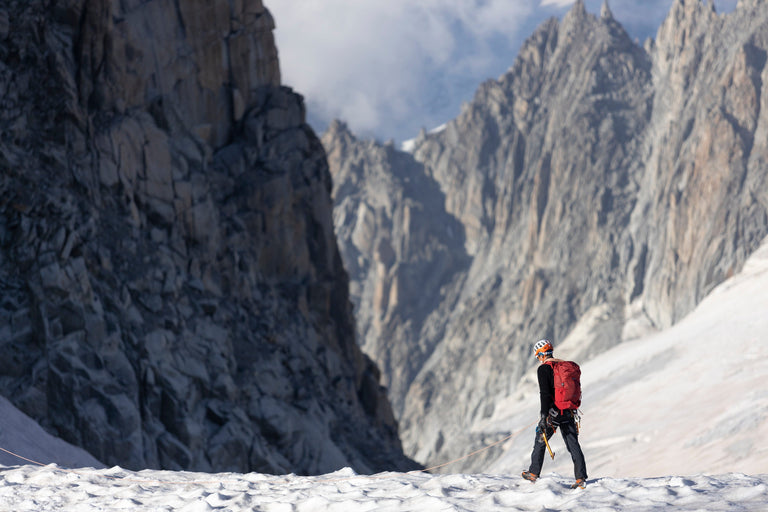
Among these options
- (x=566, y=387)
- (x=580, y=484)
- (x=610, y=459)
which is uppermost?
(x=610, y=459)

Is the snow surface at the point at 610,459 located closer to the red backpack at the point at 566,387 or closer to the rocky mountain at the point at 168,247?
the red backpack at the point at 566,387

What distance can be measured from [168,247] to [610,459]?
47453 mm

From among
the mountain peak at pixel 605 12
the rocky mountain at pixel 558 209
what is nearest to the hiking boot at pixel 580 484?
the rocky mountain at pixel 558 209

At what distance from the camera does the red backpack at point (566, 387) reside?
9688 millimetres

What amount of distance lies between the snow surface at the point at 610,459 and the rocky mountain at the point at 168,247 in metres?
4.74

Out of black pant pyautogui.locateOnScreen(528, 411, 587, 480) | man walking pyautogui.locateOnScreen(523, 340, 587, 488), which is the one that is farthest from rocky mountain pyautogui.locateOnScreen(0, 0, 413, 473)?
man walking pyautogui.locateOnScreen(523, 340, 587, 488)

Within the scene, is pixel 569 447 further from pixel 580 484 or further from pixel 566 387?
pixel 566 387

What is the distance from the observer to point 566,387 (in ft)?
31.8

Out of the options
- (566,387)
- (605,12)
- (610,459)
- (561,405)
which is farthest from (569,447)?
(605,12)

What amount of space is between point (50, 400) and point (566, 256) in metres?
129

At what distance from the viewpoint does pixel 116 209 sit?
87.5 ft

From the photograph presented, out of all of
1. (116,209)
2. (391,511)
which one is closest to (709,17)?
(116,209)

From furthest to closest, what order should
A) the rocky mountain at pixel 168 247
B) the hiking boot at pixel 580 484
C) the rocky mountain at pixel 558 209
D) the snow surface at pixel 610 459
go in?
the rocky mountain at pixel 558 209 → the rocky mountain at pixel 168 247 → the hiking boot at pixel 580 484 → the snow surface at pixel 610 459

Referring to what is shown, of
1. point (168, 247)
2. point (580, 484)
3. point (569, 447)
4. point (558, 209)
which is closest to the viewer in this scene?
point (580, 484)
